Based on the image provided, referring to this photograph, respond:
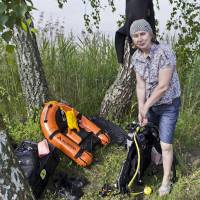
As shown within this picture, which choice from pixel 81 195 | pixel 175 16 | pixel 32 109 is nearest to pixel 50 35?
pixel 32 109

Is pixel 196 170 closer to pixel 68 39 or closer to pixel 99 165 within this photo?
pixel 99 165

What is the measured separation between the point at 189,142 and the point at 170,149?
1109mm

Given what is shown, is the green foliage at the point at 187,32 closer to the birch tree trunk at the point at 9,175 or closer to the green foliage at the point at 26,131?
the green foliage at the point at 26,131

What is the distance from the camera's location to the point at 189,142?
208 inches

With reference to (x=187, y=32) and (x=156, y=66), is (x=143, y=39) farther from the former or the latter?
(x=187, y=32)

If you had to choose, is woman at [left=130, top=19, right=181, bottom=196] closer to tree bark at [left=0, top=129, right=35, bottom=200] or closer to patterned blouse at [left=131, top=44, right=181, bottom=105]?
patterned blouse at [left=131, top=44, right=181, bottom=105]

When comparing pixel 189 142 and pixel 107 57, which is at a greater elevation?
pixel 107 57

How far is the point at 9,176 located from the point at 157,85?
4.70 feet

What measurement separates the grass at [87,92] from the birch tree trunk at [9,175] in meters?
1.43

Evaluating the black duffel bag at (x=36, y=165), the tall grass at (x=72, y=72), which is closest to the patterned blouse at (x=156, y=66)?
the black duffel bag at (x=36, y=165)

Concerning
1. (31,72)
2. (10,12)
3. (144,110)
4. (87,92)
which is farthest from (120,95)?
(10,12)

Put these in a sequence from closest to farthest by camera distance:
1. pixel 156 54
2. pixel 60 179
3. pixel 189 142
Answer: pixel 156 54
pixel 60 179
pixel 189 142

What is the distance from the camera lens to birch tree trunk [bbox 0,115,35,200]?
10.2 feet

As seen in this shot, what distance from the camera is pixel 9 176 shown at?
10.3ft
